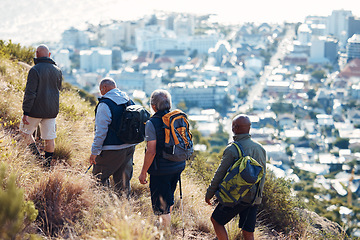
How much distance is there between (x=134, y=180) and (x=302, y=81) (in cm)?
6129

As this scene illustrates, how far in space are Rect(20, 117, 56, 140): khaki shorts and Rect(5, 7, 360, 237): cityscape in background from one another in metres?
12.3

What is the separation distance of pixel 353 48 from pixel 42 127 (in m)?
70.5

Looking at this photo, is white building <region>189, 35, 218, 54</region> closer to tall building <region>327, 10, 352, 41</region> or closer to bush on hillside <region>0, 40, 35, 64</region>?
tall building <region>327, 10, 352, 41</region>

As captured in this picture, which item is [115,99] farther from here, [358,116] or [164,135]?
[358,116]

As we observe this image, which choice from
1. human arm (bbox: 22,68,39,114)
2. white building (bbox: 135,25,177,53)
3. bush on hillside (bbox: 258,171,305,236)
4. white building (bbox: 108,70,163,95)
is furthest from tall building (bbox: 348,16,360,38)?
human arm (bbox: 22,68,39,114)

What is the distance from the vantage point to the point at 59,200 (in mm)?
2865

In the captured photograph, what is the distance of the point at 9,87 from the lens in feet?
16.3

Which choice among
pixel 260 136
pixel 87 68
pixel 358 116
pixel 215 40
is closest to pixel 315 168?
pixel 260 136

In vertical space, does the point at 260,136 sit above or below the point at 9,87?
below

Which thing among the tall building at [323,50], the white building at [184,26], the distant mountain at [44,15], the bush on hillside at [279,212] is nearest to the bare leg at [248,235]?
the bush on hillside at [279,212]

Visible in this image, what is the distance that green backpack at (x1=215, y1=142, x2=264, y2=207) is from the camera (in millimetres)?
2557

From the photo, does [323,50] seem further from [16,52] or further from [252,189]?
[252,189]

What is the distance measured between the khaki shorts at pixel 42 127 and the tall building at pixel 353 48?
67.9 m

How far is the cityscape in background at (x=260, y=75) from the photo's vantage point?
116ft
